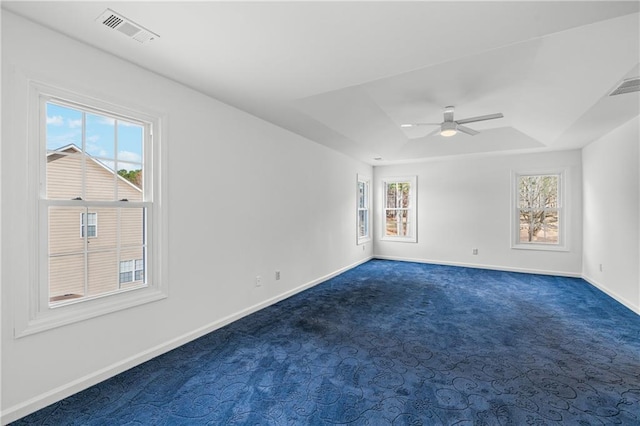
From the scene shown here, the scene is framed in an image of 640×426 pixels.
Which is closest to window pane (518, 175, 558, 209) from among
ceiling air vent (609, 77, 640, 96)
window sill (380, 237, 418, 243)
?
window sill (380, 237, 418, 243)

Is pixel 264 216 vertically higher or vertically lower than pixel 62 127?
lower

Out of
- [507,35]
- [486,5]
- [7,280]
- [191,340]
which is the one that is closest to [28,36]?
[7,280]

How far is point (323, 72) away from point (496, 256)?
18.9 feet

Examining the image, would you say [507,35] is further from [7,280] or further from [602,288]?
[602,288]

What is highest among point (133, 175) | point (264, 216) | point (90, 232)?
point (133, 175)

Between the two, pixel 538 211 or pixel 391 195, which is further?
pixel 391 195

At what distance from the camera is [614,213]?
432 centimetres

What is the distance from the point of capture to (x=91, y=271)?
233 centimetres

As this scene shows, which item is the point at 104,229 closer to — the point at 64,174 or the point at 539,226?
the point at 64,174

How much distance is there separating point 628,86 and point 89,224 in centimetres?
499

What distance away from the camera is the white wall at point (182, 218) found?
1.88m

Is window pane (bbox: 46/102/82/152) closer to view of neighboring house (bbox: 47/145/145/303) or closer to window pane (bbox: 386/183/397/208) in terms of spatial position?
view of neighboring house (bbox: 47/145/145/303)

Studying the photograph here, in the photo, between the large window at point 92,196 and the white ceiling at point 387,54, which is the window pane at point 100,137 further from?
the white ceiling at point 387,54

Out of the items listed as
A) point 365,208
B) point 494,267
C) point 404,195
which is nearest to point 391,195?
point 404,195
